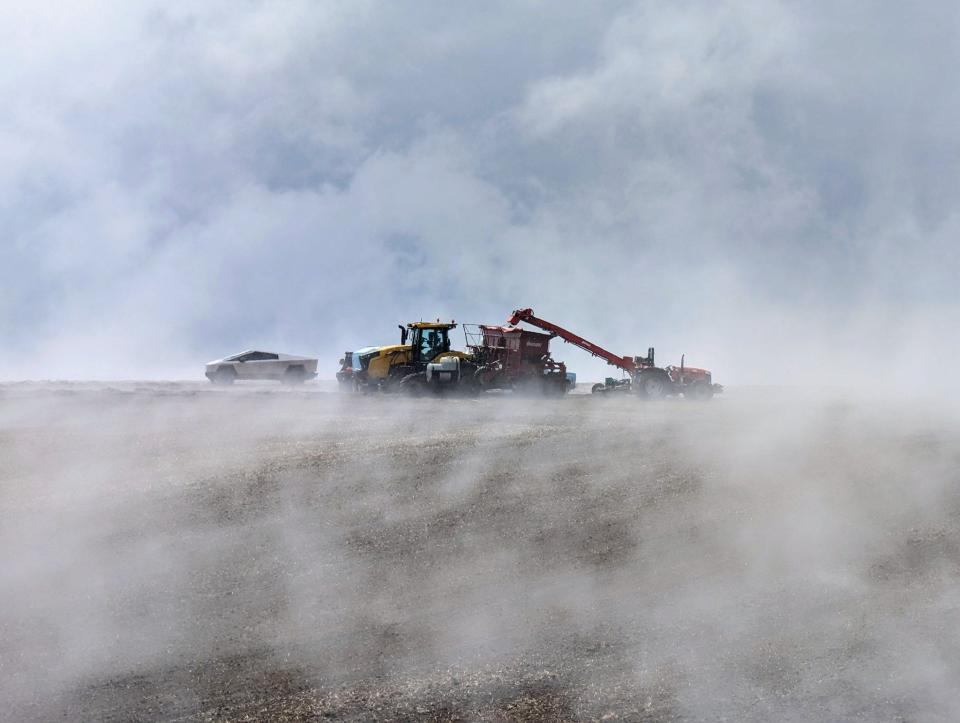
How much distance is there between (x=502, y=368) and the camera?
3077 cm

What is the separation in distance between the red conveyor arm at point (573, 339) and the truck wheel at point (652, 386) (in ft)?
2.40

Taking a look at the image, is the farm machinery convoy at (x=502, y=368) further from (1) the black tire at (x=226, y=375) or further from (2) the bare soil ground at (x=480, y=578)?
(2) the bare soil ground at (x=480, y=578)

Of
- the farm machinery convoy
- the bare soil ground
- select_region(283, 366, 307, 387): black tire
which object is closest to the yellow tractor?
the farm machinery convoy

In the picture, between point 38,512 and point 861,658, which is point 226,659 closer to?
point 38,512

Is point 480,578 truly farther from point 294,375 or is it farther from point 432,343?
point 294,375

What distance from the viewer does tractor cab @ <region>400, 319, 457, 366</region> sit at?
31.7 m

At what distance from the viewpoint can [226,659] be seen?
24.7ft

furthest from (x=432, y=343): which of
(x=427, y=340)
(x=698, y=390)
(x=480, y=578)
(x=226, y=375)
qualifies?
(x=480, y=578)

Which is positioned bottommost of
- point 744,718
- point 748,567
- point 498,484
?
point 744,718

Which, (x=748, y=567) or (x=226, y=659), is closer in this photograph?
(x=226, y=659)

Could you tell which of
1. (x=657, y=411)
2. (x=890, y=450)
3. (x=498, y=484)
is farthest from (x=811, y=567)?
(x=657, y=411)

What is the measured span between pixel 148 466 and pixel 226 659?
5.60 m

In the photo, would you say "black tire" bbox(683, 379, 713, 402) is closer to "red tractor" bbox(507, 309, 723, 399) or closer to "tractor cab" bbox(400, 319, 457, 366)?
"red tractor" bbox(507, 309, 723, 399)

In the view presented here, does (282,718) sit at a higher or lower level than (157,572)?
lower
